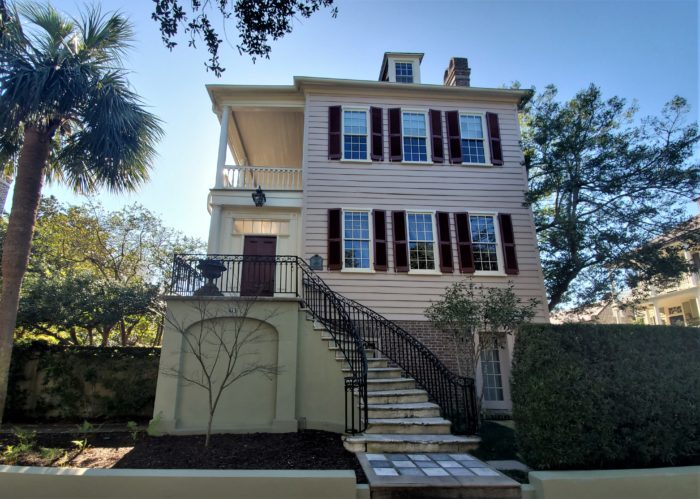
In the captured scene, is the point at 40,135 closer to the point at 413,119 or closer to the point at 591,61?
the point at 413,119

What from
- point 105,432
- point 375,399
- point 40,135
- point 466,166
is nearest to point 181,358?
point 105,432

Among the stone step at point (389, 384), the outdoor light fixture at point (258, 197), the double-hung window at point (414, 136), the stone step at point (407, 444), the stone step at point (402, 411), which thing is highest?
the double-hung window at point (414, 136)

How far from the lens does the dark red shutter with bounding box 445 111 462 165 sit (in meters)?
11.1

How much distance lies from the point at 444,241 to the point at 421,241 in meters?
0.63

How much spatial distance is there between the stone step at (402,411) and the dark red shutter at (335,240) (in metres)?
4.31

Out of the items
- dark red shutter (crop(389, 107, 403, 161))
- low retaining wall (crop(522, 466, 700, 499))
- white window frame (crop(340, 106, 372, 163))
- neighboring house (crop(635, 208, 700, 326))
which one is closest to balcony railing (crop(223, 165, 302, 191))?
white window frame (crop(340, 106, 372, 163))

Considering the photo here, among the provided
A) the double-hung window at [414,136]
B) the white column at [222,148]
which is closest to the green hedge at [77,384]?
the white column at [222,148]

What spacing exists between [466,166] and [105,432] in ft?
35.2

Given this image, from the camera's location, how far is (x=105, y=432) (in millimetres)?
7043

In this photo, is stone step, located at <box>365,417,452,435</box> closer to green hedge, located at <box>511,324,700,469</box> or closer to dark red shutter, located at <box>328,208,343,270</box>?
green hedge, located at <box>511,324,700,469</box>

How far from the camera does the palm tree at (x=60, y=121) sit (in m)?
6.51

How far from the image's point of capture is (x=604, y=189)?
967 cm

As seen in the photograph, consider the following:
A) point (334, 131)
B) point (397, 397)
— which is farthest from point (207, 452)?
point (334, 131)

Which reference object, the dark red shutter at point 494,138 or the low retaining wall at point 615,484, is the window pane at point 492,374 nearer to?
the low retaining wall at point 615,484
